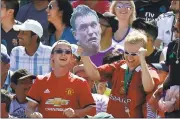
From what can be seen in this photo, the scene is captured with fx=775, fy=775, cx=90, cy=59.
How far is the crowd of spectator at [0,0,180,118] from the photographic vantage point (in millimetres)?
7887

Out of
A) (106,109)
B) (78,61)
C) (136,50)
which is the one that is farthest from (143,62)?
(78,61)

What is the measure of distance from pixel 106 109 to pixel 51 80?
0.79m

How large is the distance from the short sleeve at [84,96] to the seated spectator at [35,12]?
290 cm

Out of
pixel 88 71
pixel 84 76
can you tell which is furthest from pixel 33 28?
pixel 88 71

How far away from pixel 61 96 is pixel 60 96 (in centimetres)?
1

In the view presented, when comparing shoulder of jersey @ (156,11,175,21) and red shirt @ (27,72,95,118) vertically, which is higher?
shoulder of jersey @ (156,11,175,21)

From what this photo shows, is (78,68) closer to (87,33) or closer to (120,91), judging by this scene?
(87,33)

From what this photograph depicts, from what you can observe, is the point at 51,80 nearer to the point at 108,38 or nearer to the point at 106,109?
the point at 106,109

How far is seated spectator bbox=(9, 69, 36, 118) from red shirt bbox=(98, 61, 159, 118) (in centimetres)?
101

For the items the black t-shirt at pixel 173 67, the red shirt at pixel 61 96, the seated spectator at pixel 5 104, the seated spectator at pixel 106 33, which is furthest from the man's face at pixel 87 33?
the seated spectator at pixel 106 33

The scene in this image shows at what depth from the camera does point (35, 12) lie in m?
11.1

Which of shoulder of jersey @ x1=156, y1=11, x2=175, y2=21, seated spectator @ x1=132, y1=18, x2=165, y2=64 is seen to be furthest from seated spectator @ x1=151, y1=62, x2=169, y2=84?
shoulder of jersey @ x1=156, y1=11, x2=175, y2=21

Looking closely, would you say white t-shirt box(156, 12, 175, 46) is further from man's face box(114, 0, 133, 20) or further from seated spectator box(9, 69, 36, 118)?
seated spectator box(9, 69, 36, 118)

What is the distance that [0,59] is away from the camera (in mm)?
8750
